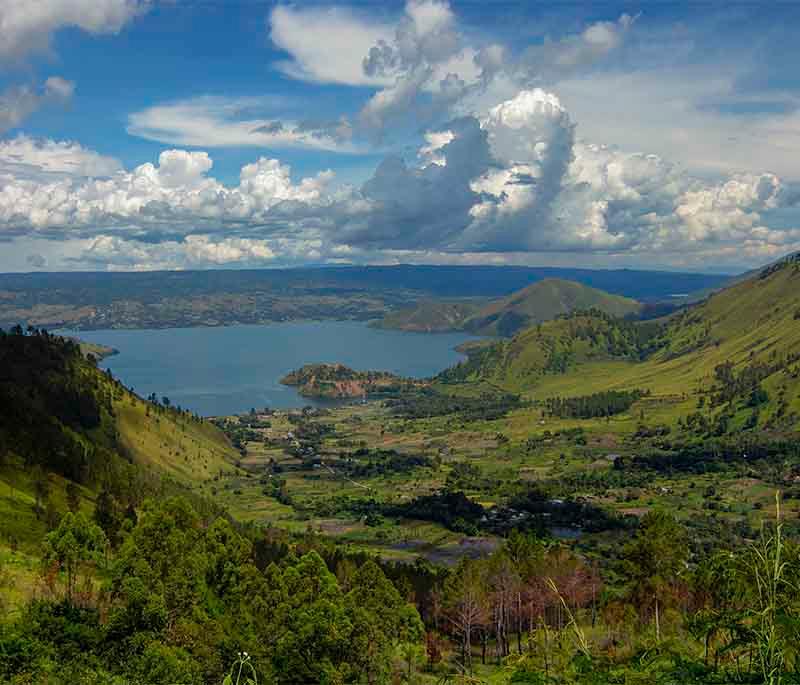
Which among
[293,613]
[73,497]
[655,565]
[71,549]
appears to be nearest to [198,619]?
[293,613]

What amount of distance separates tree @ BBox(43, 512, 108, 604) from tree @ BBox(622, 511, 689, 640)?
5129cm

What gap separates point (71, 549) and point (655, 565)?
178ft

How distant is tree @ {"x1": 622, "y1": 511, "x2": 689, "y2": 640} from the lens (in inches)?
2689

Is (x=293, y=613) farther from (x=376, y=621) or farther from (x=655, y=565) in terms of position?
(x=655, y=565)

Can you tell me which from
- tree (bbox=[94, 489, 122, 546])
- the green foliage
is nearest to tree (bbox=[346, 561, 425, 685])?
the green foliage

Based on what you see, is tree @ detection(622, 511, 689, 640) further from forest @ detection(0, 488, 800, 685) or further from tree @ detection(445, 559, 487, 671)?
tree @ detection(445, 559, 487, 671)

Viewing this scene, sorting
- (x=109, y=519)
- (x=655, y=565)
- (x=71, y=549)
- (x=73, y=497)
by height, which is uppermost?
(x=71, y=549)

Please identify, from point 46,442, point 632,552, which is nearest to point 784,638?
point 632,552

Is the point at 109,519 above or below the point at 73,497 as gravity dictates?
above

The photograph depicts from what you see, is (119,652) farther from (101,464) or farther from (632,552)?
(101,464)

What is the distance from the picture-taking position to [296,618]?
59.9 meters

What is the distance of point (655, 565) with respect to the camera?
69188mm

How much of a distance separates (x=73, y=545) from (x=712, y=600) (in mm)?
56492

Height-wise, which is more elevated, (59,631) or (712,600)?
(59,631)
